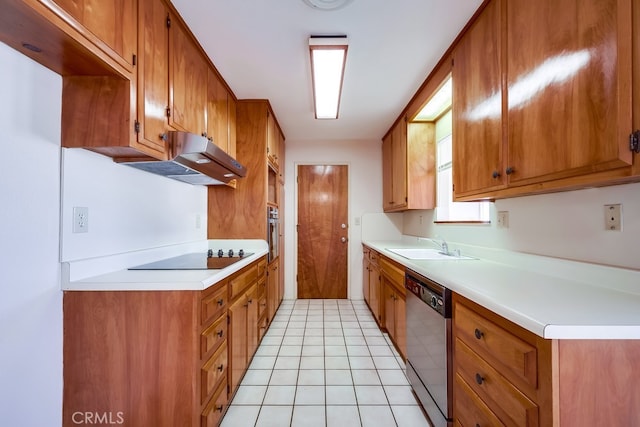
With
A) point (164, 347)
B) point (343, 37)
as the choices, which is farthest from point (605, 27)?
point (164, 347)

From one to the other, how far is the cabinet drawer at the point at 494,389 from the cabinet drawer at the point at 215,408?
1190 millimetres

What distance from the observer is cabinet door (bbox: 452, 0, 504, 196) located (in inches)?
54.4

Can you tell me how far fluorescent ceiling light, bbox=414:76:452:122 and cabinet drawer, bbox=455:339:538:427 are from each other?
177 cm

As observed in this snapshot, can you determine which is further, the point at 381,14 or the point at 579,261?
the point at 381,14

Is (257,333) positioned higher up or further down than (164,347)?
further down

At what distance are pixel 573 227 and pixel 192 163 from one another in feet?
6.63

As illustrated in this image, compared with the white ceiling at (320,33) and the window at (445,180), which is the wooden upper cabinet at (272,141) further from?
the window at (445,180)

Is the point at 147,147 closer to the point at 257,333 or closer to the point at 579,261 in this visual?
the point at 257,333

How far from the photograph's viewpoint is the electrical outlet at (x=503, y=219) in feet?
5.64

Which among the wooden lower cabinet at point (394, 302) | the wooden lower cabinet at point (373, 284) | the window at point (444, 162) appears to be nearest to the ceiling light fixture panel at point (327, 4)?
the window at point (444, 162)

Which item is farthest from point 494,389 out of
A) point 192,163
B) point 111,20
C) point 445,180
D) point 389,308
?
point 445,180

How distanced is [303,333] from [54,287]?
2113 millimetres

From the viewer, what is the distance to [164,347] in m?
1.20

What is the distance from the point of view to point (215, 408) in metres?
1.42
